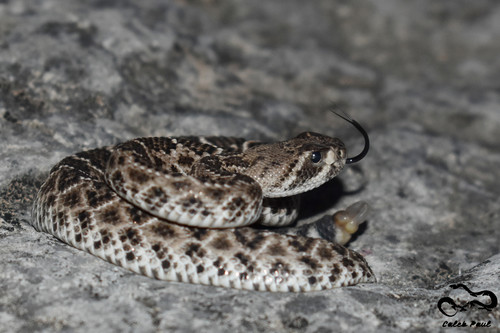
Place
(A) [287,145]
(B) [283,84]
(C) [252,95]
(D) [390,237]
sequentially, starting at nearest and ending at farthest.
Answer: (A) [287,145] → (D) [390,237] → (C) [252,95] → (B) [283,84]

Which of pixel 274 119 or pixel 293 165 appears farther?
pixel 274 119

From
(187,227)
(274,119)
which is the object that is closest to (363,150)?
(274,119)

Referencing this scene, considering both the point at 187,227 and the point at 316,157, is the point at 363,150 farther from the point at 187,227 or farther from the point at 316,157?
the point at 187,227

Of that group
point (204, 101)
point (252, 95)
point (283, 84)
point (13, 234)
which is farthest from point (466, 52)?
point (13, 234)

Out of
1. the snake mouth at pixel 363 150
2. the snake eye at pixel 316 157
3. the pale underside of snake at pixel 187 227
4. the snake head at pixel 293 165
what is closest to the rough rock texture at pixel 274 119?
the pale underside of snake at pixel 187 227

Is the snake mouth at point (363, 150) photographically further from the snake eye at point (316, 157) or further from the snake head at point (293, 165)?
the snake eye at point (316, 157)

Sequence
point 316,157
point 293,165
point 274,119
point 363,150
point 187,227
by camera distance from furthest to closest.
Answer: point 274,119 < point 363,150 < point 316,157 < point 293,165 < point 187,227

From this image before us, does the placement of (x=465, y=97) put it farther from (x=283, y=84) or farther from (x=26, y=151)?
(x=26, y=151)

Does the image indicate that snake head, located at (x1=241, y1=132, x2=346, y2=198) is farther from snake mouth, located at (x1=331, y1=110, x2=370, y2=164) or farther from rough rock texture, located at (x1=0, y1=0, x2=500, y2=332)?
rough rock texture, located at (x1=0, y1=0, x2=500, y2=332)
